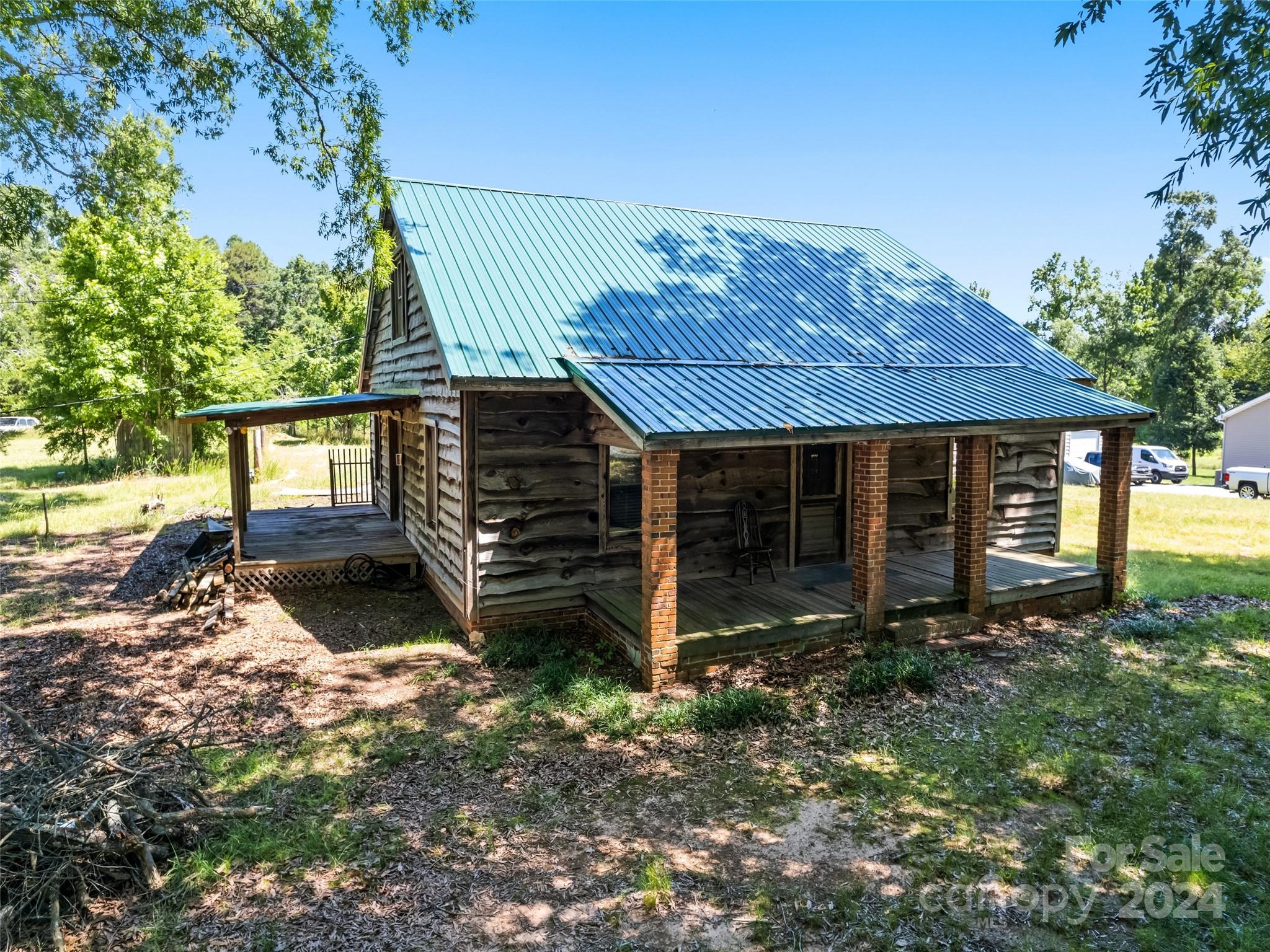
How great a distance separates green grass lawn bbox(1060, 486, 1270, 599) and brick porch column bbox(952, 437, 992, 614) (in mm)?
3628

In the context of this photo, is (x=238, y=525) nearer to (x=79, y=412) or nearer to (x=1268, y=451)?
(x=79, y=412)

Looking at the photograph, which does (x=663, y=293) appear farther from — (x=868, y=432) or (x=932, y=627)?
(x=932, y=627)

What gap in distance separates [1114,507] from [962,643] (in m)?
3.43

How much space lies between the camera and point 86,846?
4.23 meters

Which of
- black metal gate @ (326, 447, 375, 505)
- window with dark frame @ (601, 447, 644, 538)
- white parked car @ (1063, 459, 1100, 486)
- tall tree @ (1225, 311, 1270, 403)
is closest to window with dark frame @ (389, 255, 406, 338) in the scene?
window with dark frame @ (601, 447, 644, 538)

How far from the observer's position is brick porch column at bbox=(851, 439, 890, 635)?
836 centimetres

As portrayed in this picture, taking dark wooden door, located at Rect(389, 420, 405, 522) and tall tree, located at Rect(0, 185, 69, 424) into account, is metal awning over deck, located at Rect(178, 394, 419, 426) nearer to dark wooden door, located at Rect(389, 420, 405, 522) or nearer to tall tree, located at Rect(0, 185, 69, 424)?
dark wooden door, located at Rect(389, 420, 405, 522)

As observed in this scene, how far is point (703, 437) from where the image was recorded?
696cm

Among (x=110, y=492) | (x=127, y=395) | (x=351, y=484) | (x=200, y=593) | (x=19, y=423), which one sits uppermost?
(x=127, y=395)

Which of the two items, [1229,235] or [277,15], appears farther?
[1229,235]

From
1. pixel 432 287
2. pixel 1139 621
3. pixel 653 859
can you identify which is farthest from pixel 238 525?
pixel 1139 621

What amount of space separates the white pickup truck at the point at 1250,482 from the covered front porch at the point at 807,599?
68.1 feet

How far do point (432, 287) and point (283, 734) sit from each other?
5647 millimetres

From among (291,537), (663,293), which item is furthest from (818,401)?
(291,537)
